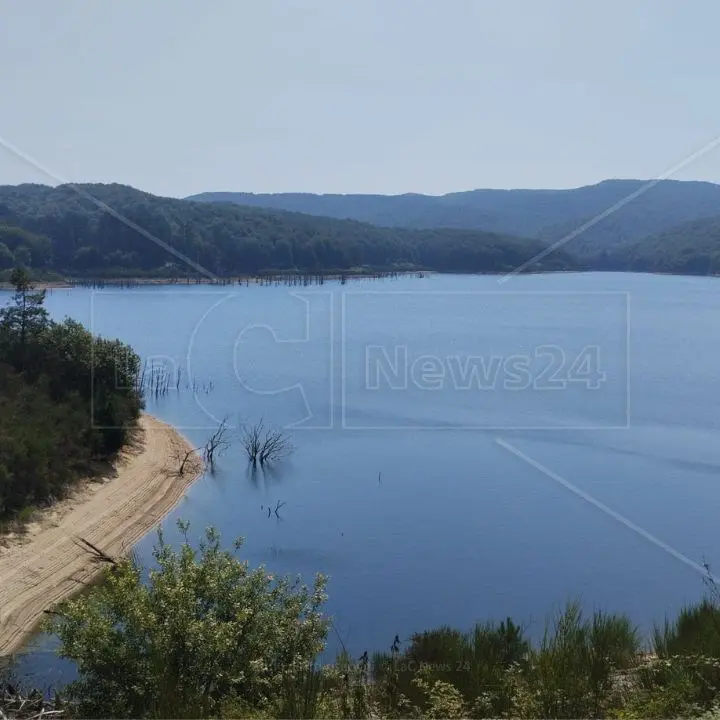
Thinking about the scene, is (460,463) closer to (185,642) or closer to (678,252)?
(185,642)

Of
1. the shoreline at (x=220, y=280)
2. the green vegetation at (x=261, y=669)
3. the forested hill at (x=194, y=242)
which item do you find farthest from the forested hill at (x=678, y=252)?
the green vegetation at (x=261, y=669)

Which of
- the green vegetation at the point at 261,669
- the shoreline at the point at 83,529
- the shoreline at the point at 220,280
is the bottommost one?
the shoreline at the point at 83,529

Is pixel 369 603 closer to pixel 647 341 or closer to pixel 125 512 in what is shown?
pixel 125 512

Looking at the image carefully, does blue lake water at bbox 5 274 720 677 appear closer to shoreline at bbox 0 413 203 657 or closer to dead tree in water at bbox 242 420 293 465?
dead tree in water at bbox 242 420 293 465

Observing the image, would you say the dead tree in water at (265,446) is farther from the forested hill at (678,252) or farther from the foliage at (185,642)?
the forested hill at (678,252)

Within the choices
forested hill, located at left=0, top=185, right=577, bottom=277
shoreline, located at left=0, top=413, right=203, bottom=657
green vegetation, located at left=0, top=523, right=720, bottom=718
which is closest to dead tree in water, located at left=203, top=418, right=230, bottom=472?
shoreline, located at left=0, top=413, right=203, bottom=657

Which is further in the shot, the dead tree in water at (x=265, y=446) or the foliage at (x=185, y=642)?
the dead tree in water at (x=265, y=446)

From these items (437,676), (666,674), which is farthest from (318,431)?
(666,674)

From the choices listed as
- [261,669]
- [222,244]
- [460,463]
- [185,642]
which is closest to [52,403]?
[460,463]
